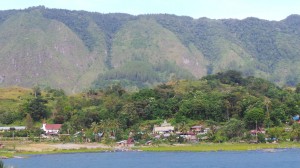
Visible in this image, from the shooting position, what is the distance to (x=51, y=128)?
109 m

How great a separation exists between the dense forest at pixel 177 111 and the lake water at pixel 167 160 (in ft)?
40.0

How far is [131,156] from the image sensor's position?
82.5 m

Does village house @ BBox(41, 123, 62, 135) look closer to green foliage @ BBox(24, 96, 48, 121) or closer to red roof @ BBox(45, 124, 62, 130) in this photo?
red roof @ BBox(45, 124, 62, 130)

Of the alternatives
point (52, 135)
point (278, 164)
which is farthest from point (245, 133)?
point (52, 135)

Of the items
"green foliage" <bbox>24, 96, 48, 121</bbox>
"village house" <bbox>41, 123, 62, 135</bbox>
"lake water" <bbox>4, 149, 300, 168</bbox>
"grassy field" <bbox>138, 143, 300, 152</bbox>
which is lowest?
"lake water" <bbox>4, 149, 300, 168</bbox>

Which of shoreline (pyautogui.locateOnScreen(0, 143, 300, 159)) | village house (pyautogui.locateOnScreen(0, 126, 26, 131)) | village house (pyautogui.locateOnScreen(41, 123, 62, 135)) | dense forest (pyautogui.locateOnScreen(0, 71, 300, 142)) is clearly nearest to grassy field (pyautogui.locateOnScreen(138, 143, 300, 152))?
shoreline (pyautogui.locateOnScreen(0, 143, 300, 159))

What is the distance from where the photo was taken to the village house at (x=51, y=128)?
107938 mm

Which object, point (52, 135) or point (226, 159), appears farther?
point (52, 135)

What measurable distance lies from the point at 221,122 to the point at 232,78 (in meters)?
32.6

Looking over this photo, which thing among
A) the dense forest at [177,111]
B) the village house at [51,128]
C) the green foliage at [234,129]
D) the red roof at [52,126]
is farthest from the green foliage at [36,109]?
the green foliage at [234,129]

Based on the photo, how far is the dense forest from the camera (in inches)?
3878

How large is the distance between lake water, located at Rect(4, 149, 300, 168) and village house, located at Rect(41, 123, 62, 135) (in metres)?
21.3

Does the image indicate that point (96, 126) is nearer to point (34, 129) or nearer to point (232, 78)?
point (34, 129)

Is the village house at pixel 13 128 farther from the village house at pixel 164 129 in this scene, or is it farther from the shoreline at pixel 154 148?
the village house at pixel 164 129
